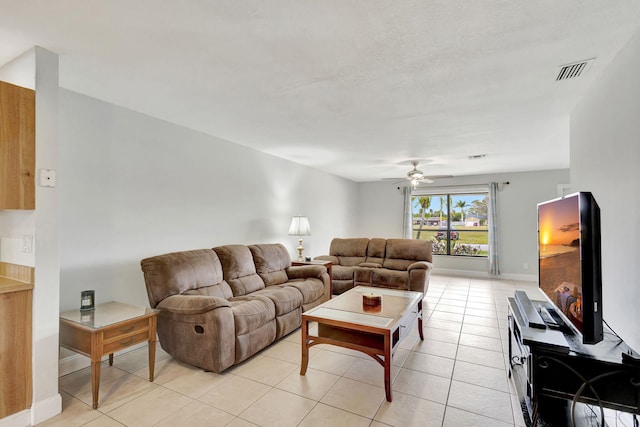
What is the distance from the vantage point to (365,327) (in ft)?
7.82

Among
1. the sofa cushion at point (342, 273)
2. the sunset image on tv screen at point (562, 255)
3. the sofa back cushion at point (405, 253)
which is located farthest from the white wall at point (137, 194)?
the sunset image on tv screen at point (562, 255)

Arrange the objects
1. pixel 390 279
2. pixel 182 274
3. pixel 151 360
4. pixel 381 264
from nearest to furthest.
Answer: pixel 151 360 < pixel 182 274 < pixel 390 279 < pixel 381 264

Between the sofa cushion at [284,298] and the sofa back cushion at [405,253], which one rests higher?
the sofa back cushion at [405,253]

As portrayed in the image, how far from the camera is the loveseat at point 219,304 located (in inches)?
101

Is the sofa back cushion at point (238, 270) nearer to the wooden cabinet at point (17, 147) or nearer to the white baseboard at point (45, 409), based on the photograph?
the white baseboard at point (45, 409)

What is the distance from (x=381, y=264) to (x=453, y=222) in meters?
2.85

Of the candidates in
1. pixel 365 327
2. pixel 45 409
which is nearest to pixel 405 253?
pixel 365 327

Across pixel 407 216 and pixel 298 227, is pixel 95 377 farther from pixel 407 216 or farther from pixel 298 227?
pixel 407 216

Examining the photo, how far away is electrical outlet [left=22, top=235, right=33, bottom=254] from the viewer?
2.03 m

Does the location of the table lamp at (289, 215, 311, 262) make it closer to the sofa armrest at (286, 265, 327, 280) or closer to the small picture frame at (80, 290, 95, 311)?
the sofa armrest at (286, 265, 327, 280)

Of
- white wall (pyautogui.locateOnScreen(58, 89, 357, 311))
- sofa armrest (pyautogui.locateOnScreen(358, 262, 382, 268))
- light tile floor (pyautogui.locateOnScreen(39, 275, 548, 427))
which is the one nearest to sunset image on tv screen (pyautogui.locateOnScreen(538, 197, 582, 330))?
light tile floor (pyautogui.locateOnScreen(39, 275, 548, 427))

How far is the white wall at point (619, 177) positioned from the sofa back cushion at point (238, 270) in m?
3.23

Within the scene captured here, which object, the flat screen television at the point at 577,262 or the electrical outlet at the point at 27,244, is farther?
the electrical outlet at the point at 27,244

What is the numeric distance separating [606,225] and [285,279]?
3.33m
